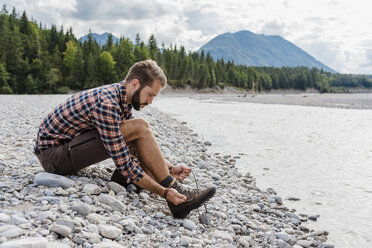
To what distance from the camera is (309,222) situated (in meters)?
4.78

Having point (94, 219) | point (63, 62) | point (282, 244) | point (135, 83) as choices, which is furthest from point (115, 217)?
point (63, 62)

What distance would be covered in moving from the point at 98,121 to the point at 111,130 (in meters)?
0.18

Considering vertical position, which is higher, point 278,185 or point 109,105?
point 109,105

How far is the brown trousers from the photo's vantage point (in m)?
3.65

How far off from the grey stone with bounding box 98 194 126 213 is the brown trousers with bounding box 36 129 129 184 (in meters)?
0.46

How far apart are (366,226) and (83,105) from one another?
180 inches

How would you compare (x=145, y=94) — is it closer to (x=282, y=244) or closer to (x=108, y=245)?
(x=108, y=245)

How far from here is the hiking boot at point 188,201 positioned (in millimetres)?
3717

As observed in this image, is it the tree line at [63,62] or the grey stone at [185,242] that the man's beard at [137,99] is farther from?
the tree line at [63,62]

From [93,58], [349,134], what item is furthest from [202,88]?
[349,134]

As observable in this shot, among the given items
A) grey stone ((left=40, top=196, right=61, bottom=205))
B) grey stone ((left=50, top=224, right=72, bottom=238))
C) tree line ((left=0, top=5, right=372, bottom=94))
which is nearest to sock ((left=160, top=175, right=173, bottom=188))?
grey stone ((left=40, top=196, right=61, bottom=205))

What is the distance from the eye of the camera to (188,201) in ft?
12.2

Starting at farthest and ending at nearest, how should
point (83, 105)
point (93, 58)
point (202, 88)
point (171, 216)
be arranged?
point (202, 88)
point (93, 58)
point (171, 216)
point (83, 105)

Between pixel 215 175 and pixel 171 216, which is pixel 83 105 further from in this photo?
pixel 215 175
